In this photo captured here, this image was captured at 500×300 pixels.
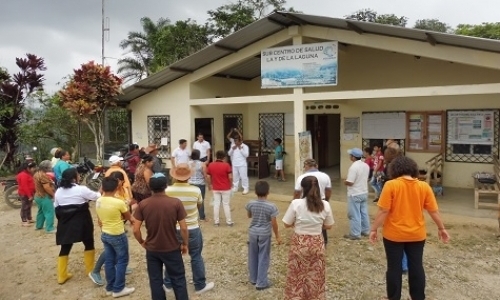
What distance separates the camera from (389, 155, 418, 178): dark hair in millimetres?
3615

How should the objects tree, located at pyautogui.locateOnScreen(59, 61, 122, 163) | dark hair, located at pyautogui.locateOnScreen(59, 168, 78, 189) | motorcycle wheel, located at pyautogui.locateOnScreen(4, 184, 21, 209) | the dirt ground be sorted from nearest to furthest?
the dirt ground, dark hair, located at pyautogui.locateOnScreen(59, 168, 78, 189), motorcycle wheel, located at pyautogui.locateOnScreen(4, 184, 21, 209), tree, located at pyautogui.locateOnScreen(59, 61, 122, 163)

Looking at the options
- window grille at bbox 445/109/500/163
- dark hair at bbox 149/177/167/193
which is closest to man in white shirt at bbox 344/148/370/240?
dark hair at bbox 149/177/167/193

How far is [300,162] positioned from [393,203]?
498 centimetres

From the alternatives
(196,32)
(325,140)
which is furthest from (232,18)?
(325,140)

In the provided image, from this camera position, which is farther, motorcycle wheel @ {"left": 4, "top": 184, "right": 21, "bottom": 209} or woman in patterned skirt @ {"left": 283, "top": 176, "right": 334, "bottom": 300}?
motorcycle wheel @ {"left": 4, "top": 184, "right": 21, "bottom": 209}

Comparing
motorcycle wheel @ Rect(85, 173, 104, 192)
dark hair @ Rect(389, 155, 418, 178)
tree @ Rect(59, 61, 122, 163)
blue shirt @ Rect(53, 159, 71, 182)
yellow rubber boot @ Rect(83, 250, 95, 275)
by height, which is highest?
tree @ Rect(59, 61, 122, 163)

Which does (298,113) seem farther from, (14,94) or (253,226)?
(14,94)

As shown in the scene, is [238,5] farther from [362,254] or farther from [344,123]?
[362,254]

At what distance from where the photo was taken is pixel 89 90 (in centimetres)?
980

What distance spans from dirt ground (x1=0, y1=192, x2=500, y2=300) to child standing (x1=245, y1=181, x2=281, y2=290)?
0.27 metres

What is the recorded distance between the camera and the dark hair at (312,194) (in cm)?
363

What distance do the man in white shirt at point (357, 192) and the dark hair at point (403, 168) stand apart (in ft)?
6.43

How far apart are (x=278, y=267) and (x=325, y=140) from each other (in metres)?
8.83

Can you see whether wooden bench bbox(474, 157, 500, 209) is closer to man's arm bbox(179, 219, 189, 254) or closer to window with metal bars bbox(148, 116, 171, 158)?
man's arm bbox(179, 219, 189, 254)
